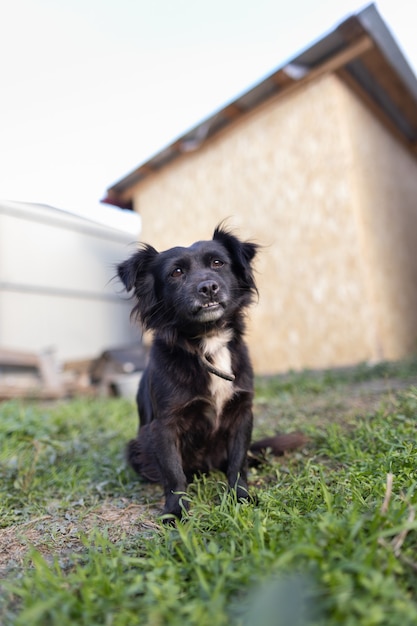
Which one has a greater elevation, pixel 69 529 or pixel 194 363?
pixel 194 363

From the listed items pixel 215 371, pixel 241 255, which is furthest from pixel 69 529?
pixel 241 255

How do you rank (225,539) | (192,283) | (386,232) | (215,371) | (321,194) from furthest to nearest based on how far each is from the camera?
1. (386,232)
2. (321,194)
3. (192,283)
4. (215,371)
5. (225,539)

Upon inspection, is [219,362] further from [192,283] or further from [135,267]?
[135,267]

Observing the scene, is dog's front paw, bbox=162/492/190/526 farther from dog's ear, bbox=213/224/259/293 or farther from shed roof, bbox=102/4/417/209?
shed roof, bbox=102/4/417/209

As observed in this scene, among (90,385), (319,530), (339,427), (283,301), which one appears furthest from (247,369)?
(90,385)

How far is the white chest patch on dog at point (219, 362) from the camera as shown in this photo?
7.84 feet

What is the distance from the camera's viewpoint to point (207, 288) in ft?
7.96

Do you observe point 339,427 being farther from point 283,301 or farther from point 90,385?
point 90,385

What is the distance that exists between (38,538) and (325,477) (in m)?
1.30

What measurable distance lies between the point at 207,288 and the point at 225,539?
1206 mm

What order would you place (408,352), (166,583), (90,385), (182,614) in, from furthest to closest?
1. (90,385)
2. (408,352)
3. (166,583)
4. (182,614)

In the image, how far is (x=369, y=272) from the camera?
7.00m

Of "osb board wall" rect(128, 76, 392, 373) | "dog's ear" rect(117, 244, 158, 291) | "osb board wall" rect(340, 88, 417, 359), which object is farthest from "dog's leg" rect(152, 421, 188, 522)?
"osb board wall" rect(340, 88, 417, 359)

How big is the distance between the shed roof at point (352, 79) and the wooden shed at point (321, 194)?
2 cm
